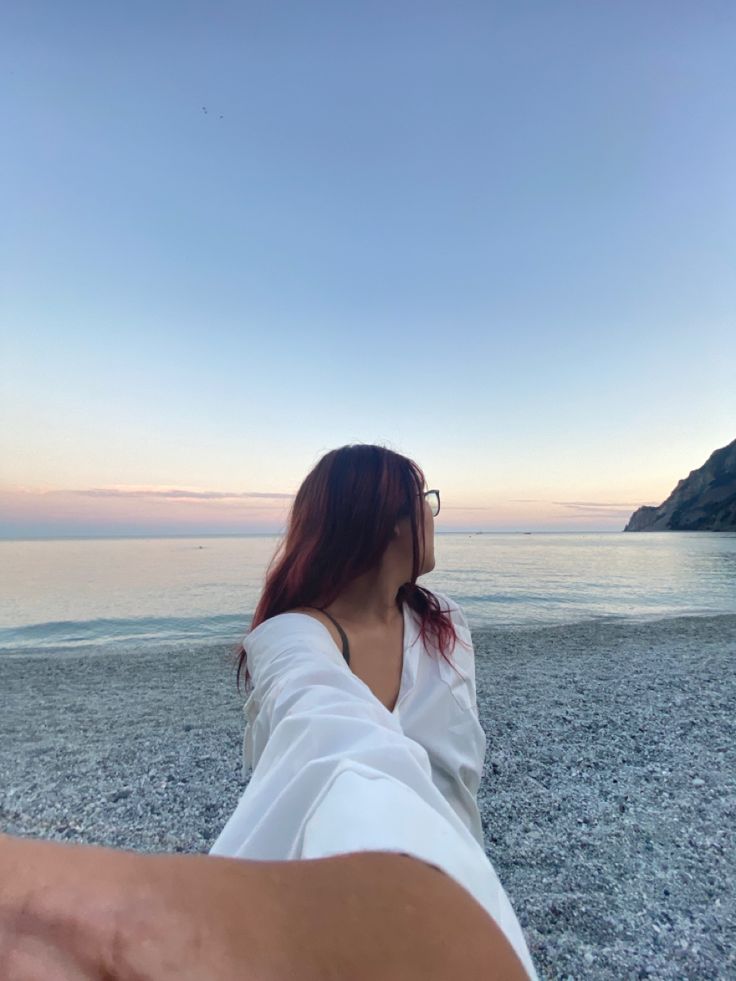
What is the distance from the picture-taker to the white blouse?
28.6 inches

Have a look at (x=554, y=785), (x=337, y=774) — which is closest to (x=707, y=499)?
(x=554, y=785)

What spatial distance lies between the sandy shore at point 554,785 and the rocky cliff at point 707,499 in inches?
4222

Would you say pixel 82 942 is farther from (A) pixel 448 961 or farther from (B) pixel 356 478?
(B) pixel 356 478

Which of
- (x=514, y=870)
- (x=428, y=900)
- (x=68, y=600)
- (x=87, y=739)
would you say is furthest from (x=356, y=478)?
(x=68, y=600)

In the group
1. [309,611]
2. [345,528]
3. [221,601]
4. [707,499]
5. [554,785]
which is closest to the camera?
[309,611]

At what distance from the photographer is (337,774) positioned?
0.89 metres

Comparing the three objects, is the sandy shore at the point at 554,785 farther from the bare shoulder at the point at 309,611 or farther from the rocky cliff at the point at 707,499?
the rocky cliff at the point at 707,499

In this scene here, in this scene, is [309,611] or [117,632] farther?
[117,632]

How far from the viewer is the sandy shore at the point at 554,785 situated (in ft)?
9.83

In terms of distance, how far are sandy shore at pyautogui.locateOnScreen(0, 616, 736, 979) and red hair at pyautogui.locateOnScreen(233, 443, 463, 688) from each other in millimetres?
2448

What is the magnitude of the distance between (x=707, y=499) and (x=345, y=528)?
125289 mm

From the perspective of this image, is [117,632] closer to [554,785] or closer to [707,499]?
[554,785]

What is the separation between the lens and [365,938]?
579 millimetres

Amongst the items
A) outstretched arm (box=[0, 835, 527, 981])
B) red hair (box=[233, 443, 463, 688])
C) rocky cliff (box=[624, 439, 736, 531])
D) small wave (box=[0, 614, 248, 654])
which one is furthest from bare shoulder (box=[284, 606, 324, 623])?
rocky cliff (box=[624, 439, 736, 531])
